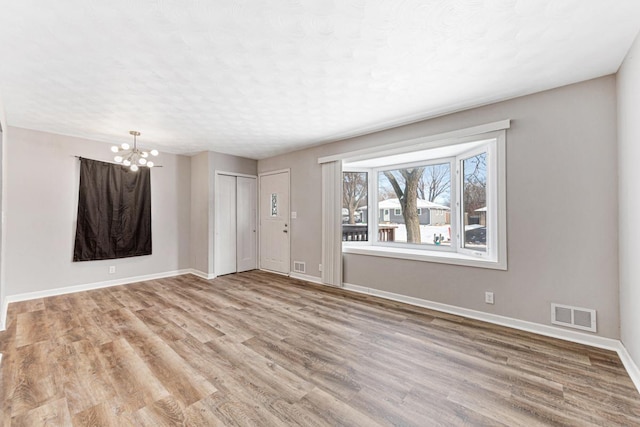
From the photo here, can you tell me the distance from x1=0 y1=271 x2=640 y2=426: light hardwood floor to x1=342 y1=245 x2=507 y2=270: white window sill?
64 centimetres

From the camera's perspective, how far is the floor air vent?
2473mm

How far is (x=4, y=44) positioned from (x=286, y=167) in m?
3.74

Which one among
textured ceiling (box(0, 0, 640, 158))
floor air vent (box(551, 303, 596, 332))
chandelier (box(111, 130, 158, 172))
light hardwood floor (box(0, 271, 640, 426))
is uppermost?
textured ceiling (box(0, 0, 640, 158))

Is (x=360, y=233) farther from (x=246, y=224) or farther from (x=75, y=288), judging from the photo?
(x=75, y=288)

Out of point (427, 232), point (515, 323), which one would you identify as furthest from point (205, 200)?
point (515, 323)

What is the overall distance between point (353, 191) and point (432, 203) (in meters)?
1.34

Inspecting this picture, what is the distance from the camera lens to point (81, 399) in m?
1.79

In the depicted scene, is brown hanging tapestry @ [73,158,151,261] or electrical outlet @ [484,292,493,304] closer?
electrical outlet @ [484,292,493,304]

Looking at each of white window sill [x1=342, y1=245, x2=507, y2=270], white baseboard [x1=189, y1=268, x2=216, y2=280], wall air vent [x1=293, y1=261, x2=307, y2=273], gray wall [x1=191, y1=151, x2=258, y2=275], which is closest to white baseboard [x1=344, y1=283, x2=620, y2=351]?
white window sill [x1=342, y1=245, x2=507, y2=270]

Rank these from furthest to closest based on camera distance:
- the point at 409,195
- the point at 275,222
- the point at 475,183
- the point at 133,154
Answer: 1. the point at 275,222
2. the point at 409,195
3. the point at 133,154
4. the point at 475,183

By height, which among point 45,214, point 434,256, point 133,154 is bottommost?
point 434,256

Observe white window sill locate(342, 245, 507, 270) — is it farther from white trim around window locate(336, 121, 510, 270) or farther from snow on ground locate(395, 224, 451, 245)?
snow on ground locate(395, 224, 451, 245)

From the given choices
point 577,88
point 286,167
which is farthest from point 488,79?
point 286,167

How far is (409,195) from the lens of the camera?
4410mm
